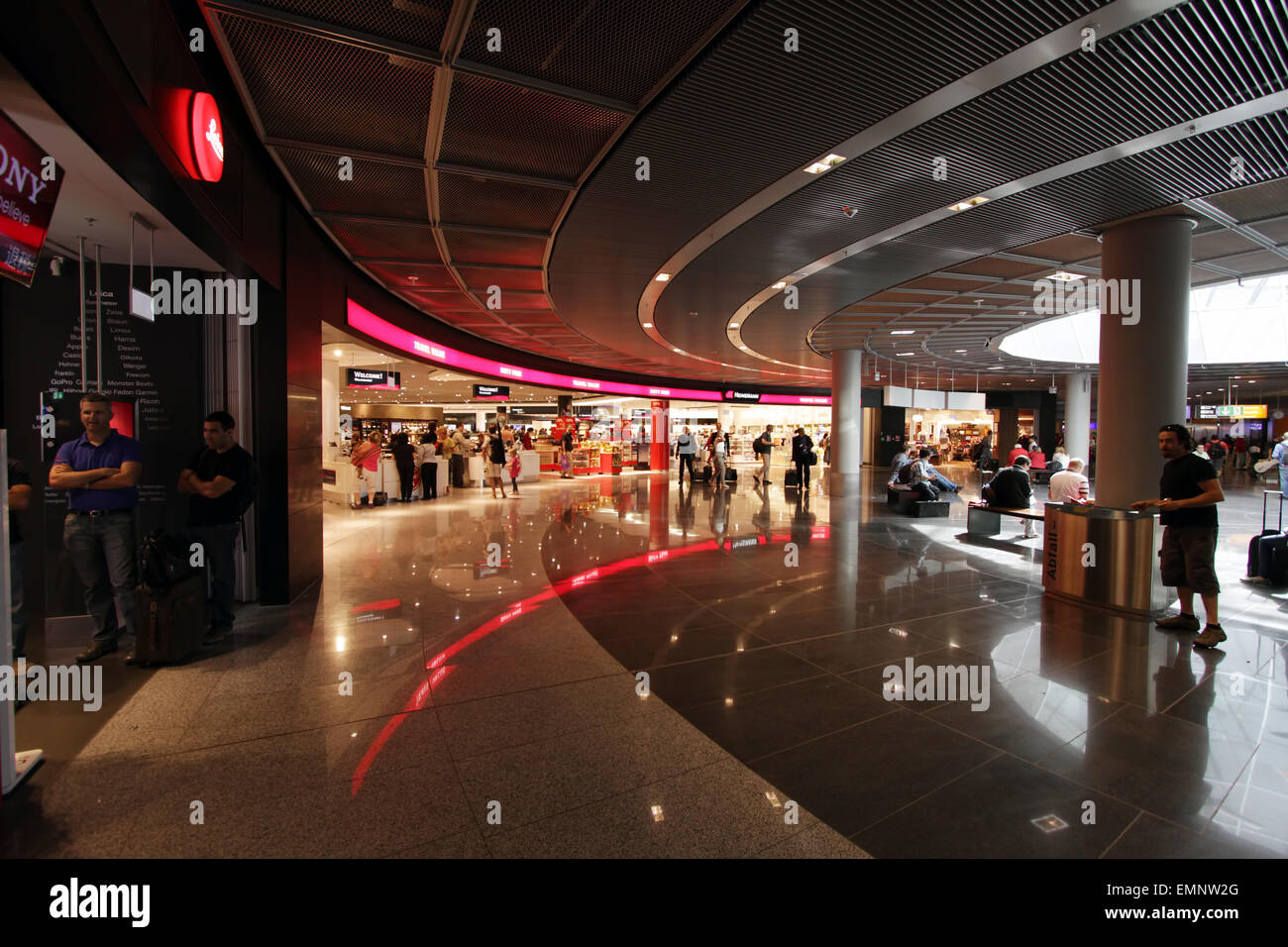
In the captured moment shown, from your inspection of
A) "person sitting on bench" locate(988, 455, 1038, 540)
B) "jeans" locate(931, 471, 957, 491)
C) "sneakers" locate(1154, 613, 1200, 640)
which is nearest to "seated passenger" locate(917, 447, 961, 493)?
"jeans" locate(931, 471, 957, 491)

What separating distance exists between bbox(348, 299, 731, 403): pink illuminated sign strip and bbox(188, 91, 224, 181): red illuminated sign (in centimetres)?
487

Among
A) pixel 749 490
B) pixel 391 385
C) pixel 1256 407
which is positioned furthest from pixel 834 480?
pixel 1256 407

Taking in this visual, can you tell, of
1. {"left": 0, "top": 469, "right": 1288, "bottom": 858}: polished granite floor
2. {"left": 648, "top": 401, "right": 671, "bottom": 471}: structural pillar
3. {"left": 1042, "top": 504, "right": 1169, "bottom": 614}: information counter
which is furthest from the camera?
{"left": 648, "top": 401, "right": 671, "bottom": 471}: structural pillar

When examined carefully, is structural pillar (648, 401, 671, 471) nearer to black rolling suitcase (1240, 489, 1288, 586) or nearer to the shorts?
black rolling suitcase (1240, 489, 1288, 586)

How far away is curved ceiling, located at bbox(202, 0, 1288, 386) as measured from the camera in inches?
Result: 140

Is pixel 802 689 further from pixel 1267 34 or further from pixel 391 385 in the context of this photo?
pixel 391 385

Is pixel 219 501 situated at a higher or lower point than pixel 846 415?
lower

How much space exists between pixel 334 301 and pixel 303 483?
311cm

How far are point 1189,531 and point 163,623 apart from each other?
7.99 meters

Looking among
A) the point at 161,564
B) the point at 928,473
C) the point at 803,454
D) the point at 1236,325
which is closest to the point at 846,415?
the point at 803,454

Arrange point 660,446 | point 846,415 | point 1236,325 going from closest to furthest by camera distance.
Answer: point 1236,325, point 846,415, point 660,446

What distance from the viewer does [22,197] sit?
297 cm

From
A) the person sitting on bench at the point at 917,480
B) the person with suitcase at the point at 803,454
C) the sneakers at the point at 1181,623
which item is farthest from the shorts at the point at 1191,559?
the person with suitcase at the point at 803,454

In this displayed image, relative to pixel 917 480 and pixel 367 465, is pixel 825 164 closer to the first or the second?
pixel 917 480
